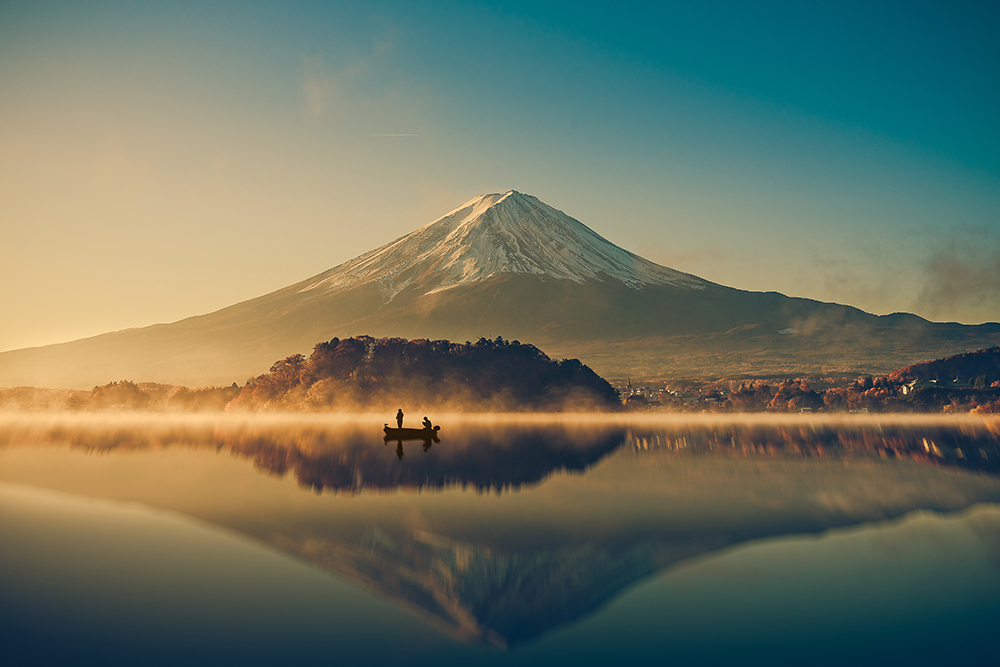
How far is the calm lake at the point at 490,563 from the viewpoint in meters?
7.69

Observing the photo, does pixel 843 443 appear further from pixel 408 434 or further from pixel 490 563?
pixel 490 563

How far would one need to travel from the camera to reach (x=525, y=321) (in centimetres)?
14538

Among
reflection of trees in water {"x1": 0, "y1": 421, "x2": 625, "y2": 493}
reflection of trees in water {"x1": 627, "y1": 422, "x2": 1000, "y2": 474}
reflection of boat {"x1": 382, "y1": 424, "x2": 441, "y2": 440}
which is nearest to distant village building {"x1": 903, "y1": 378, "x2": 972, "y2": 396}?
reflection of trees in water {"x1": 627, "y1": 422, "x2": 1000, "y2": 474}

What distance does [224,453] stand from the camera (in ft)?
81.0

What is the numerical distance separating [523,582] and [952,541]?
896 cm

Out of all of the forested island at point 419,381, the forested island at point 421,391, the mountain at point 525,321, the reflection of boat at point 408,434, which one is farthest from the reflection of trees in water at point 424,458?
the mountain at point 525,321

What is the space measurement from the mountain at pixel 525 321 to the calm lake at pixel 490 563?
98895 millimetres

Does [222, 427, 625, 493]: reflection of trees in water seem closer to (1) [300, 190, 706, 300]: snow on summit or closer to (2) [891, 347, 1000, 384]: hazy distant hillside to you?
(2) [891, 347, 1000, 384]: hazy distant hillside

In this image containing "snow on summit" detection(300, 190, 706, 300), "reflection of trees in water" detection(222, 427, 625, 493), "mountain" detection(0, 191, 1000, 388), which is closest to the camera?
"reflection of trees in water" detection(222, 427, 625, 493)

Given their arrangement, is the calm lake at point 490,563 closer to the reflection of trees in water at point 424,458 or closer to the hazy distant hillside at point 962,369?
the reflection of trees in water at point 424,458

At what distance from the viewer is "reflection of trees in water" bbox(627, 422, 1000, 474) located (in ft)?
88.2

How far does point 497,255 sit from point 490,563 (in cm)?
16226

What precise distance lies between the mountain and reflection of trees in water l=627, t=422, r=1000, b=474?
7498 centimetres

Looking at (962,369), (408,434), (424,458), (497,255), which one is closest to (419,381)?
(408,434)
